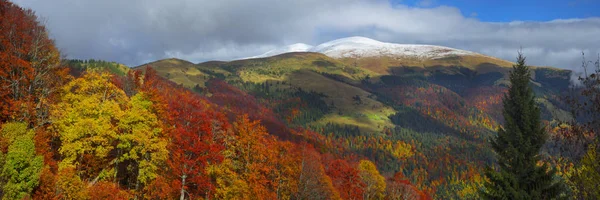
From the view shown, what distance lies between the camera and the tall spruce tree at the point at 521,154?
77.8 feet

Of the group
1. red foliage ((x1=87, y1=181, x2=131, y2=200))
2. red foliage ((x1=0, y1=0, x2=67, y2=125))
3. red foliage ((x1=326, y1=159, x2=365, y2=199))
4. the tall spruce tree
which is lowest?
red foliage ((x1=326, y1=159, x2=365, y2=199))

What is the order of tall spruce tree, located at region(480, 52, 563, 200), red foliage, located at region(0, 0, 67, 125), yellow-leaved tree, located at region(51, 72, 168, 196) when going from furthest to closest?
red foliage, located at region(0, 0, 67, 125)
yellow-leaved tree, located at region(51, 72, 168, 196)
tall spruce tree, located at region(480, 52, 563, 200)

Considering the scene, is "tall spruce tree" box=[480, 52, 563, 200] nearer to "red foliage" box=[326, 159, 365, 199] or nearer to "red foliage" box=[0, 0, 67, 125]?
"red foliage" box=[0, 0, 67, 125]

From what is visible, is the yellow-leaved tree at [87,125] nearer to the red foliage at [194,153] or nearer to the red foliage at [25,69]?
the red foliage at [25,69]

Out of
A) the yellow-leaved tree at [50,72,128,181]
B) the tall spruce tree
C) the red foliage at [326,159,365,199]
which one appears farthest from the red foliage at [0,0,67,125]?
the red foliage at [326,159,365,199]

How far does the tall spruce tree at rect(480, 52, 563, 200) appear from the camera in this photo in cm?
2370

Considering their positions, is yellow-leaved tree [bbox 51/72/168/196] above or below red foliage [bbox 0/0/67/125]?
below

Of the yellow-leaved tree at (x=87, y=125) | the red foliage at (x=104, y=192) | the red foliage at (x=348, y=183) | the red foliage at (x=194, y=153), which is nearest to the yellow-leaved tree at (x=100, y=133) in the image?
the yellow-leaved tree at (x=87, y=125)

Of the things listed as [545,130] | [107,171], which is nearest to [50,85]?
[107,171]

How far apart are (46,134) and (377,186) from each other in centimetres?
6289

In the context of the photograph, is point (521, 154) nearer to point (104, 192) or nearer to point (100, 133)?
point (104, 192)

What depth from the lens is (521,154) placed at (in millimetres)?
24062

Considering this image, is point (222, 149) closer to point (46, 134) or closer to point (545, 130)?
point (46, 134)

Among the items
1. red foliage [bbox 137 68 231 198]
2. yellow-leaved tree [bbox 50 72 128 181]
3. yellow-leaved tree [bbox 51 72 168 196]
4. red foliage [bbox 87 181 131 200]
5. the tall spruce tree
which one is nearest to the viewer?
the tall spruce tree
